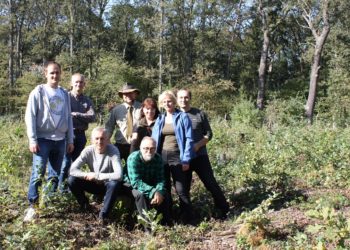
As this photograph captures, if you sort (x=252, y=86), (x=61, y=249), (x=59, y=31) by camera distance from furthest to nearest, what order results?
(x=252, y=86)
(x=59, y=31)
(x=61, y=249)

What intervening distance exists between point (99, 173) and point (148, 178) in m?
0.58

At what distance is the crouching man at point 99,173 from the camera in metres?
4.73

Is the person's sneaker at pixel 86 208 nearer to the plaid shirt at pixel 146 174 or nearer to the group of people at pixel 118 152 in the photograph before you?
the group of people at pixel 118 152

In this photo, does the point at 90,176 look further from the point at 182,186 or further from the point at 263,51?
the point at 263,51

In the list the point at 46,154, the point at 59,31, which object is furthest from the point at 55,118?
the point at 59,31

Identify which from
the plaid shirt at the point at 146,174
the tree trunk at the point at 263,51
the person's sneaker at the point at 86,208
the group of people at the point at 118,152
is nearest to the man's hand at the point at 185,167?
the group of people at the point at 118,152

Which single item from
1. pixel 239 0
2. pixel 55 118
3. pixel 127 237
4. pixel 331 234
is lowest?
pixel 127 237

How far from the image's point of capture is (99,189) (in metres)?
4.94

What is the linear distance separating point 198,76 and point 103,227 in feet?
77.0

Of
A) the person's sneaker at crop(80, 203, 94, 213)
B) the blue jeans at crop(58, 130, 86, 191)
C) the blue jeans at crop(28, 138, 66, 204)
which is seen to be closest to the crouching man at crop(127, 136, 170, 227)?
the person's sneaker at crop(80, 203, 94, 213)

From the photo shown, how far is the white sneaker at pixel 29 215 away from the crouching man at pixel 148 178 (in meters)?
1.12

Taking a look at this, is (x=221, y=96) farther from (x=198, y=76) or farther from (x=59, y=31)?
(x=59, y=31)

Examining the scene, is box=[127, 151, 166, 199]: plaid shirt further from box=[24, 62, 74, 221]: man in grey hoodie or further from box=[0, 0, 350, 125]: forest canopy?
box=[0, 0, 350, 125]: forest canopy

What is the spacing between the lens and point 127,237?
4500 mm
